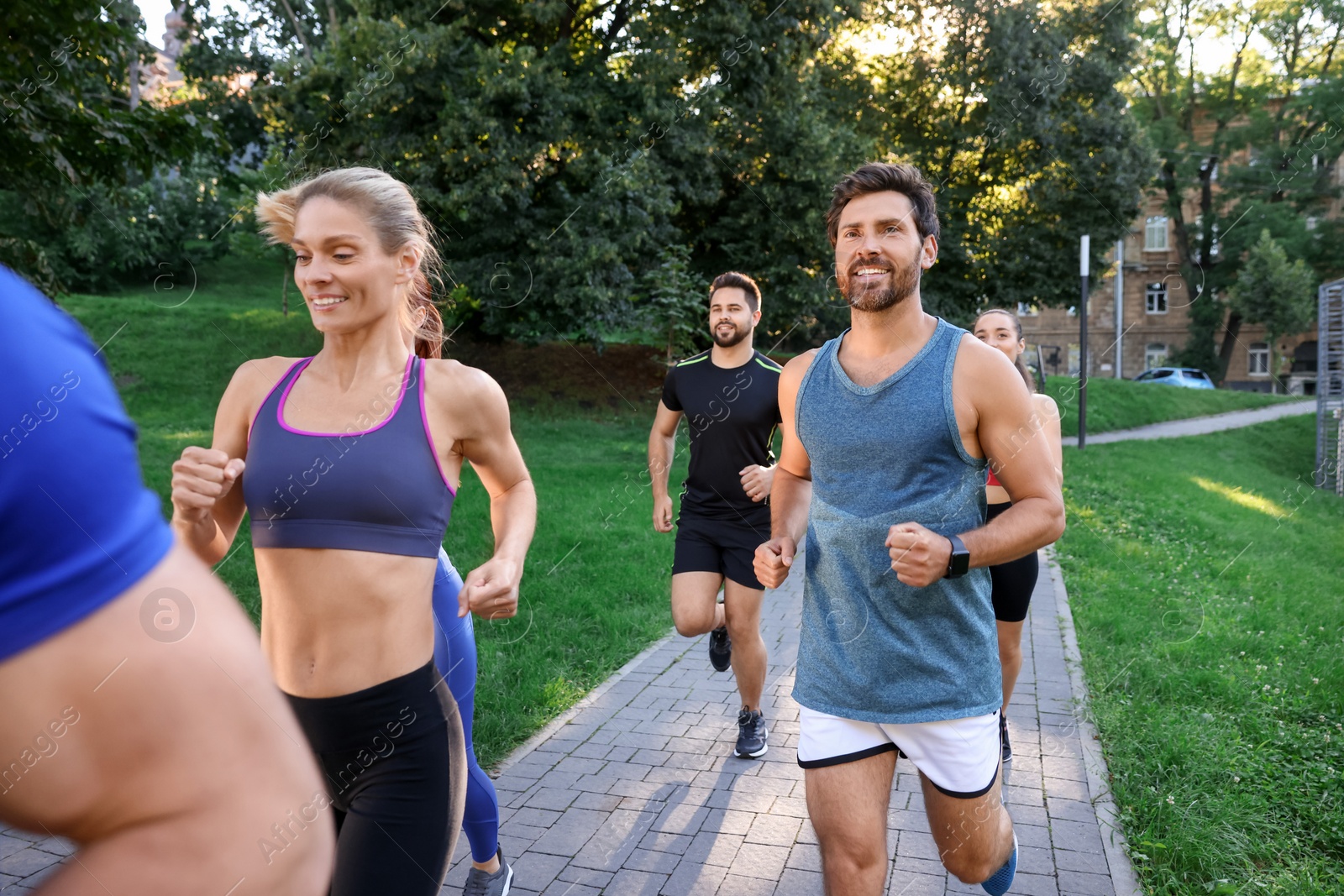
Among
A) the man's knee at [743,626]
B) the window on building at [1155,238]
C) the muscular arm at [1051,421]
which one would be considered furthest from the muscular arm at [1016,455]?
the window on building at [1155,238]

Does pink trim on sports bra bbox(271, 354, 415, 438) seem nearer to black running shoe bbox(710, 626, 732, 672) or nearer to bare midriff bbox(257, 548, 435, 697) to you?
bare midriff bbox(257, 548, 435, 697)

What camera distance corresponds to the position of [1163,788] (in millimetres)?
4766

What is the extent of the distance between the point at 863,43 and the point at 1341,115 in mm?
15914

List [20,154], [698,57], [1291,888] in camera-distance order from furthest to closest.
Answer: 1. [698,57]
2. [20,154]
3. [1291,888]

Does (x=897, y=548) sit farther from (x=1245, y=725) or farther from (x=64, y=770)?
(x=1245, y=725)

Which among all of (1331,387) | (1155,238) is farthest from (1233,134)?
(1331,387)

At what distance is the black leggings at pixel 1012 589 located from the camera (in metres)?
4.74

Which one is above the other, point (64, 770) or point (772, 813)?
point (64, 770)

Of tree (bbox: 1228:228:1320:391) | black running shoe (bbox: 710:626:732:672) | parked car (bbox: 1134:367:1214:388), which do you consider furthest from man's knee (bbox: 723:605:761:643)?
parked car (bbox: 1134:367:1214:388)

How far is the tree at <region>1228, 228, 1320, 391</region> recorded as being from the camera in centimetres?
3291

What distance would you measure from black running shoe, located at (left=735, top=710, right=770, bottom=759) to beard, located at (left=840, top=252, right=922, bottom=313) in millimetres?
2880

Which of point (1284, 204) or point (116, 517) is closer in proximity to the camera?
point (116, 517)

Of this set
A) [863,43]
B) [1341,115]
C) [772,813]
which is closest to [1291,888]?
[772,813]

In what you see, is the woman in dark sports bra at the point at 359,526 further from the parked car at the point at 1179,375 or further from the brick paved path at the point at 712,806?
the parked car at the point at 1179,375
